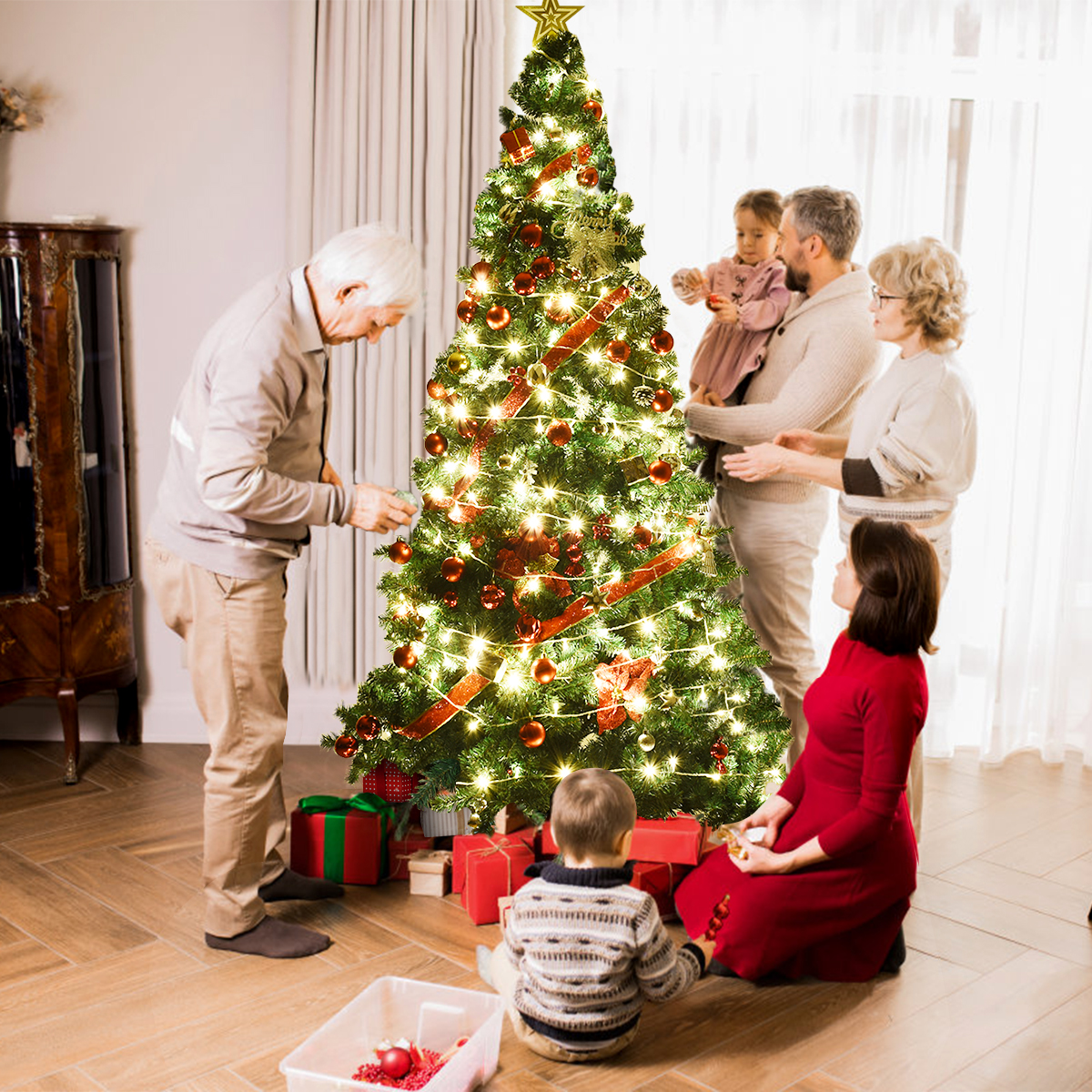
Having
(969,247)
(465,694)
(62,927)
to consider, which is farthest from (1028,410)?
(62,927)

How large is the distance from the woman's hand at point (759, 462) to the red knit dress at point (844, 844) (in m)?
0.58

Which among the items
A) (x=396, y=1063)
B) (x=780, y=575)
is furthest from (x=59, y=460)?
(x=396, y=1063)

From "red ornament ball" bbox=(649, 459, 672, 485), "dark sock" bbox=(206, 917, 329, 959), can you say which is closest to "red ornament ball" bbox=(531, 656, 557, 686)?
"red ornament ball" bbox=(649, 459, 672, 485)

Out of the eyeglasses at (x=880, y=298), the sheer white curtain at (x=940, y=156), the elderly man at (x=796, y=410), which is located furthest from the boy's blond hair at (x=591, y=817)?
the sheer white curtain at (x=940, y=156)

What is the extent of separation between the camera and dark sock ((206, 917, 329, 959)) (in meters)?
2.69

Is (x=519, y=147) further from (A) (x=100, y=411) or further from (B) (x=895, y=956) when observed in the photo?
(B) (x=895, y=956)

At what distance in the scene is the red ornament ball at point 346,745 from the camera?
10.2 feet

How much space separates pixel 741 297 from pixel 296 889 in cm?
190

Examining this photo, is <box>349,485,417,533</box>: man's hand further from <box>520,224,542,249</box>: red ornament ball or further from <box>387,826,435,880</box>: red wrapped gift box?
<box>387,826,435,880</box>: red wrapped gift box

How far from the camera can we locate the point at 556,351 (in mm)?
2969

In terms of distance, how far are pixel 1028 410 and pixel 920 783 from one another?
1.49 m

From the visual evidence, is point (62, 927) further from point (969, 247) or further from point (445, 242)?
point (969, 247)

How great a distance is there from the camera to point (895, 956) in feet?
8.84

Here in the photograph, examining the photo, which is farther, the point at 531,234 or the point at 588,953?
the point at 531,234
